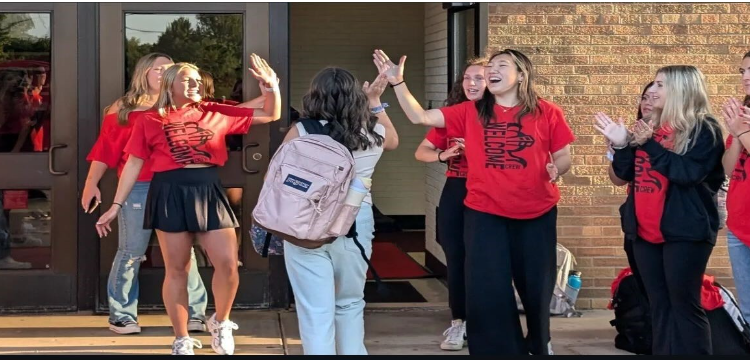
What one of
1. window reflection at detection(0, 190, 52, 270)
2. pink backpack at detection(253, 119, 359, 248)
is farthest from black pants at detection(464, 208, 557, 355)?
window reflection at detection(0, 190, 52, 270)

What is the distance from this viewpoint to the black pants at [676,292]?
17.8 feet

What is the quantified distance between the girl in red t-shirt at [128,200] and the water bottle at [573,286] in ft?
7.91

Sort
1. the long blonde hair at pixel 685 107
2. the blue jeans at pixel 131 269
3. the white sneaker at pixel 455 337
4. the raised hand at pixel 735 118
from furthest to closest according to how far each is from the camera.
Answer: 1. the blue jeans at pixel 131 269
2. the white sneaker at pixel 455 337
3. the long blonde hair at pixel 685 107
4. the raised hand at pixel 735 118

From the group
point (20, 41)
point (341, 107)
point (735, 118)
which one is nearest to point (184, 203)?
point (341, 107)

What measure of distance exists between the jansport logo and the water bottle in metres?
2.90

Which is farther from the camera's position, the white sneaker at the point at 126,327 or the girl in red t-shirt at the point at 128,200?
the white sneaker at the point at 126,327

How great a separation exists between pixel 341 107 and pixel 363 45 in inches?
309

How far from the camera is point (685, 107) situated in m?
5.45

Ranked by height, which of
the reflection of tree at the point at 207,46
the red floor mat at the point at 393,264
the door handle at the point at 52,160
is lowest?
the red floor mat at the point at 393,264

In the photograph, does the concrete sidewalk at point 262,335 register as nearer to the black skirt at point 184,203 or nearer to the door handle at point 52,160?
Answer: the black skirt at point 184,203

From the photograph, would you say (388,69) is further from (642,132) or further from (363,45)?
(363,45)

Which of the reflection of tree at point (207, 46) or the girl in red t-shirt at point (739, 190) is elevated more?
the reflection of tree at point (207, 46)

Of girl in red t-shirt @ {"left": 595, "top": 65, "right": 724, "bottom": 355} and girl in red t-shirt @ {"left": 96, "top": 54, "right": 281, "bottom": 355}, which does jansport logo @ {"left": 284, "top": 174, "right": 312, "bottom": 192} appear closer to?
girl in red t-shirt @ {"left": 96, "top": 54, "right": 281, "bottom": 355}

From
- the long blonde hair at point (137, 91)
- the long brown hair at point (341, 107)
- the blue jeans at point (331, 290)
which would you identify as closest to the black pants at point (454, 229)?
the blue jeans at point (331, 290)
